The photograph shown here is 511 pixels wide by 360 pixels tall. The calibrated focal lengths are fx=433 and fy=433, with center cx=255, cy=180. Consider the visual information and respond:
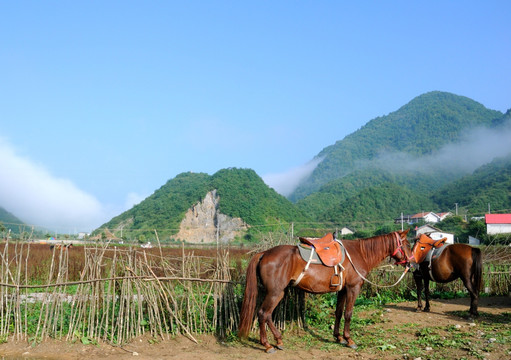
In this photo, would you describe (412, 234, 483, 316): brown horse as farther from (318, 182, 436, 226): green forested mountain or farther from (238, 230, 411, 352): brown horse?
(318, 182, 436, 226): green forested mountain

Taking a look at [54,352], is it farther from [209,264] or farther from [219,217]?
[219,217]

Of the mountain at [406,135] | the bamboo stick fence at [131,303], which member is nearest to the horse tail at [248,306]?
the bamboo stick fence at [131,303]

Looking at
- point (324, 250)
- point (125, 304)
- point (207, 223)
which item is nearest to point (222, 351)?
point (125, 304)

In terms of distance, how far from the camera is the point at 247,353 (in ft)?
20.3

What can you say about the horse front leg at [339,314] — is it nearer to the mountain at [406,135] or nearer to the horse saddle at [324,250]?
the horse saddle at [324,250]

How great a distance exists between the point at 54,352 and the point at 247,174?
220 ft

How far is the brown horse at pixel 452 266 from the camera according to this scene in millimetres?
8266

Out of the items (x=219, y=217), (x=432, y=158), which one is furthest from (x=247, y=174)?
(x=432, y=158)

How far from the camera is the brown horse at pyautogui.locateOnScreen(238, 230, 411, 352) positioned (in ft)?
20.7

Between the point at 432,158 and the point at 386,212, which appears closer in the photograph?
the point at 386,212

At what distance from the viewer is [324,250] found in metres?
6.68

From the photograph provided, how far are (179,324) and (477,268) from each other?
566cm

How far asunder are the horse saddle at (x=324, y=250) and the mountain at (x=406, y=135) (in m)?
128

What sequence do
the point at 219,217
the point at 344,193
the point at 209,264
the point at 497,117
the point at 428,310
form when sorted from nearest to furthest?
the point at 209,264, the point at 428,310, the point at 219,217, the point at 344,193, the point at 497,117
